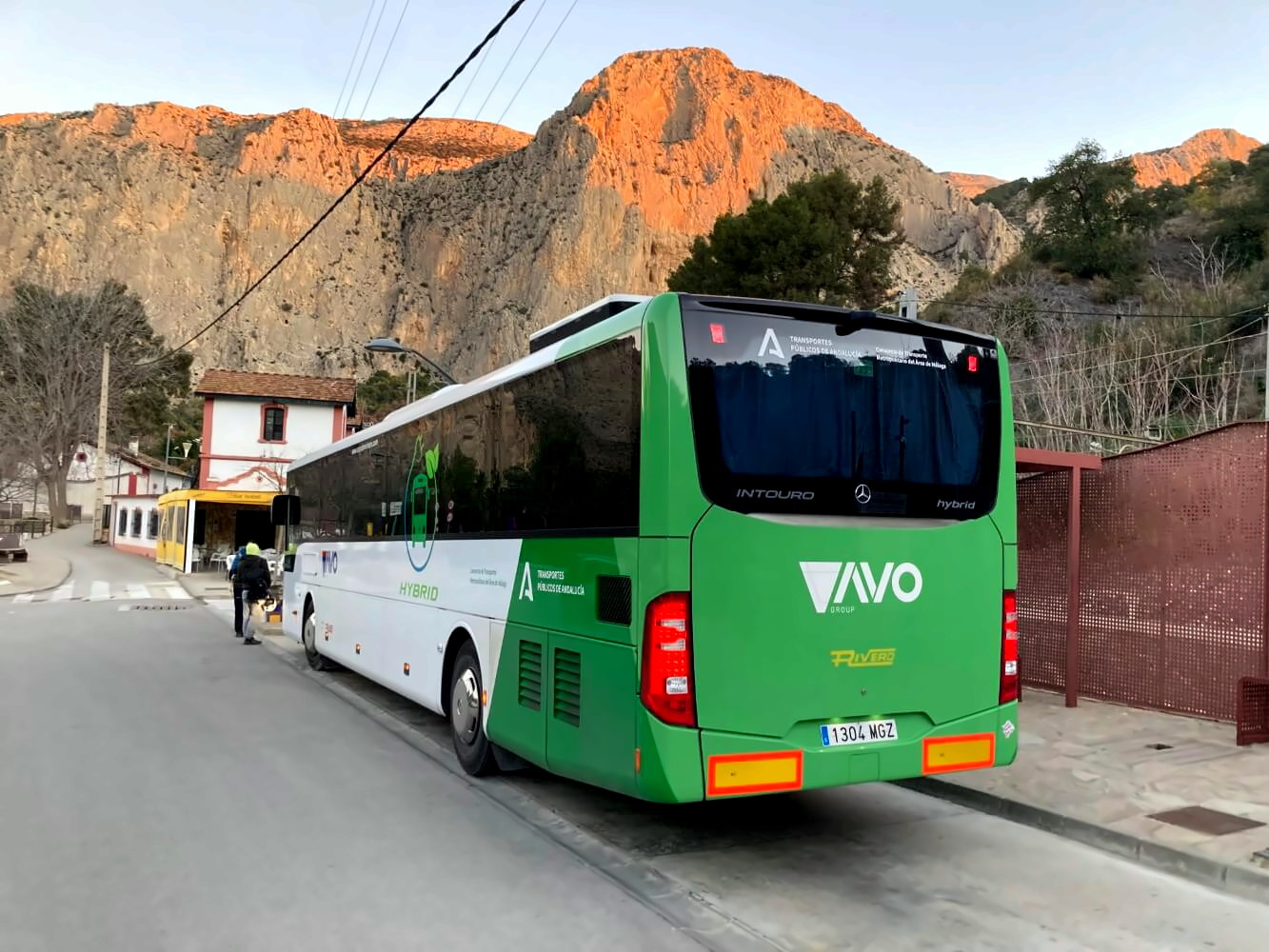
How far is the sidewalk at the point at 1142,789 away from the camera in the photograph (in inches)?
214

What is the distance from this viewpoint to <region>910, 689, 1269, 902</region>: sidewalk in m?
5.45

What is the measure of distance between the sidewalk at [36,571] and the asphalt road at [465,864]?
77.3ft

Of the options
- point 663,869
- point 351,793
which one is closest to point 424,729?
point 351,793

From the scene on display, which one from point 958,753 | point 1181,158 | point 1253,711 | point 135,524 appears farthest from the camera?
point 1181,158

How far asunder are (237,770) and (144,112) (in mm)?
131463

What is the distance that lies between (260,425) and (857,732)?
39932 mm

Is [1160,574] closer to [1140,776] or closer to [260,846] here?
[1140,776]

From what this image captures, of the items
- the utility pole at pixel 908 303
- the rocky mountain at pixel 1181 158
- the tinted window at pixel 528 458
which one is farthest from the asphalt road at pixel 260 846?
the rocky mountain at pixel 1181 158

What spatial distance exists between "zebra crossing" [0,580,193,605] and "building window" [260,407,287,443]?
9.70 meters

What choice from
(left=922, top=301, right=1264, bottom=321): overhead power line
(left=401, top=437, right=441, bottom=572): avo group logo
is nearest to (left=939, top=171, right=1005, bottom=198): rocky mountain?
(left=922, top=301, right=1264, bottom=321): overhead power line

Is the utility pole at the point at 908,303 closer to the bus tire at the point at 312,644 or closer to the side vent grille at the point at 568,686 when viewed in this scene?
the side vent grille at the point at 568,686

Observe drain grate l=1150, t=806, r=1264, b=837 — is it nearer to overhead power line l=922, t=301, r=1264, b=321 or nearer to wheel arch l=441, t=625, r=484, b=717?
wheel arch l=441, t=625, r=484, b=717

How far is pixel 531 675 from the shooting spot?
6.14 metres

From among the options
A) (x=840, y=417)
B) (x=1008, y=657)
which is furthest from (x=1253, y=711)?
(x=840, y=417)
